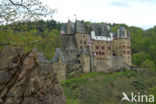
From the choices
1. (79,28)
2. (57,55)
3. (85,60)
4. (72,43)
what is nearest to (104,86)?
(85,60)

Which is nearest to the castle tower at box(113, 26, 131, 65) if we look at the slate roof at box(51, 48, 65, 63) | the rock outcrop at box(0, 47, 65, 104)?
the slate roof at box(51, 48, 65, 63)

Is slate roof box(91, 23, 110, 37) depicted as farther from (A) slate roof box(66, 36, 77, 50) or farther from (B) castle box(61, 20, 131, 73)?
(A) slate roof box(66, 36, 77, 50)

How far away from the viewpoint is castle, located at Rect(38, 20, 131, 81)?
5766 cm

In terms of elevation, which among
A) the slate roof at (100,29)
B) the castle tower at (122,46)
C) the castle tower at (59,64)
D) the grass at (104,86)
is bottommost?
the grass at (104,86)

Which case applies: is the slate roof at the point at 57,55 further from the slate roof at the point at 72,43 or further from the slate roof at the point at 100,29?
the slate roof at the point at 100,29

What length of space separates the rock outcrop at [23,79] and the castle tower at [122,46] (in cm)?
5301

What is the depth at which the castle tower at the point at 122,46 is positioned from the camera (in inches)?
2542

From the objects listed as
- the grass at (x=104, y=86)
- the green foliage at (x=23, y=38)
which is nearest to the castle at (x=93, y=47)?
the grass at (x=104, y=86)

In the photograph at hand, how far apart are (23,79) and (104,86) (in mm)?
42016

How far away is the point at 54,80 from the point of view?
13.6 m

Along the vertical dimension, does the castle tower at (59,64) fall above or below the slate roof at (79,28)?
below

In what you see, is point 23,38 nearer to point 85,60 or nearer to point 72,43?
point 85,60

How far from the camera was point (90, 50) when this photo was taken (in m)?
62.1

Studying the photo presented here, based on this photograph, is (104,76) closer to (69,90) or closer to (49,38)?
(69,90)
